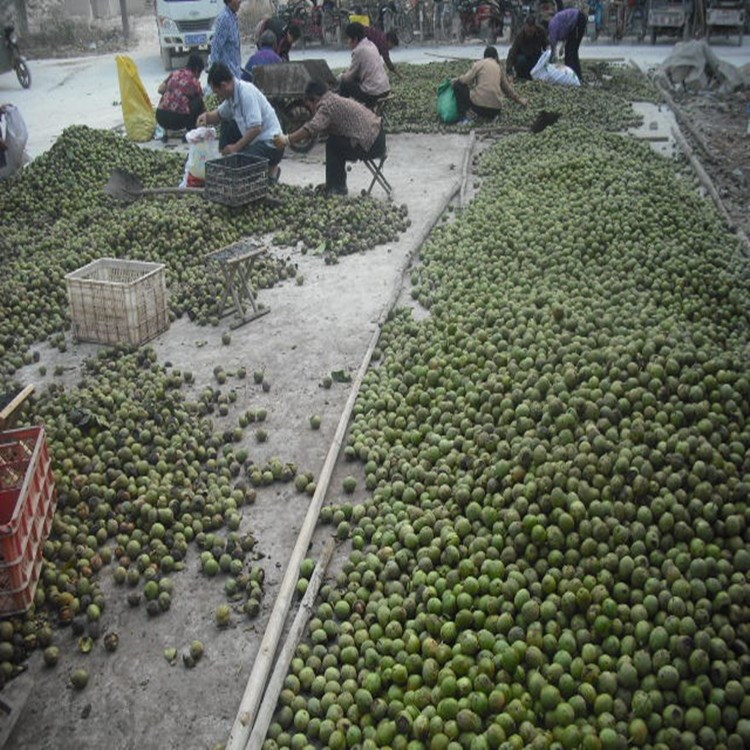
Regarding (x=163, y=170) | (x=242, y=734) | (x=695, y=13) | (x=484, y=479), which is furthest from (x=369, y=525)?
(x=695, y=13)

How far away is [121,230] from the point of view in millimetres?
8398

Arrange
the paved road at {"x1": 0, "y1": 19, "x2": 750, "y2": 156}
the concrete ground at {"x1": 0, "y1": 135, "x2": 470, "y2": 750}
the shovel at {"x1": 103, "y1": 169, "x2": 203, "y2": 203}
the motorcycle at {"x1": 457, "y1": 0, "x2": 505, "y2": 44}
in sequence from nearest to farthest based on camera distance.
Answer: the concrete ground at {"x1": 0, "y1": 135, "x2": 470, "y2": 750} < the shovel at {"x1": 103, "y1": 169, "x2": 203, "y2": 203} < the paved road at {"x1": 0, "y1": 19, "x2": 750, "y2": 156} < the motorcycle at {"x1": 457, "y1": 0, "x2": 505, "y2": 44}

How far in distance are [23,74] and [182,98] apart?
327 inches

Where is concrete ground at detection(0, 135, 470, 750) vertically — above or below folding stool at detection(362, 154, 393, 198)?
below

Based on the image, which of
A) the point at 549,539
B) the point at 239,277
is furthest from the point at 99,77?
the point at 549,539

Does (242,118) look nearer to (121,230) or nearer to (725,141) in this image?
(121,230)

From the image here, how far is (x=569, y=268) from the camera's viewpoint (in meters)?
6.75

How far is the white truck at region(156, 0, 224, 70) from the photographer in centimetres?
1925

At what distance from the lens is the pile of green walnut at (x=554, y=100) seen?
1325 cm

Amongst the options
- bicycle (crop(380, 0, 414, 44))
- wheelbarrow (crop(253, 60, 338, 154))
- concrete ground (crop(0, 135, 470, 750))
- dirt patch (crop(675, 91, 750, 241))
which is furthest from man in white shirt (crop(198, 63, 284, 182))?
bicycle (crop(380, 0, 414, 44))

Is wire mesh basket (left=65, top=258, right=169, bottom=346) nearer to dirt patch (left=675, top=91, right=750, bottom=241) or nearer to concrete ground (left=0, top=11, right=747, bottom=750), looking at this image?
concrete ground (left=0, top=11, right=747, bottom=750)

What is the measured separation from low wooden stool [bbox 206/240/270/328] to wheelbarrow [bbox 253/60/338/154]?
18.2 ft

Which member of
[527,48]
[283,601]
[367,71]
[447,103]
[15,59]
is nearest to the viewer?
[283,601]

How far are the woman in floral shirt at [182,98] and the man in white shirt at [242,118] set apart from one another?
248 centimetres
